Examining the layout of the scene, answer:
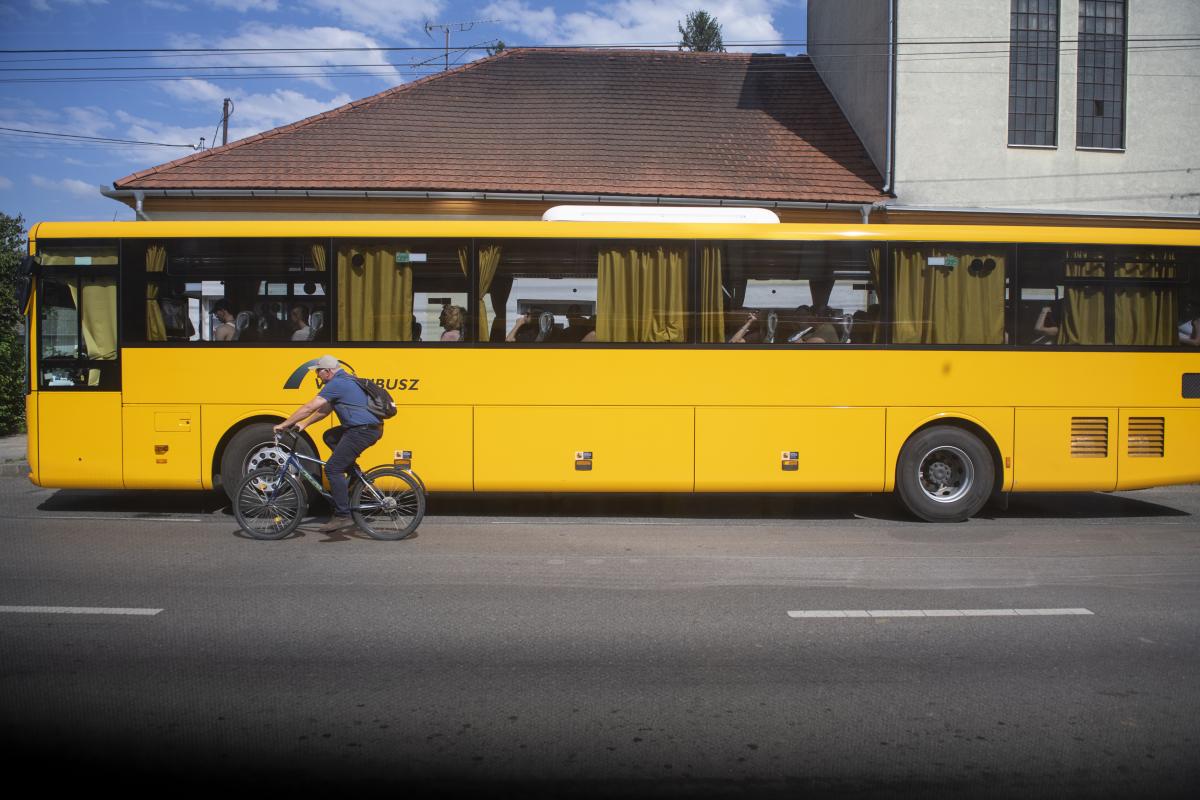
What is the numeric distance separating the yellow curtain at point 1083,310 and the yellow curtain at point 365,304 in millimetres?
6882

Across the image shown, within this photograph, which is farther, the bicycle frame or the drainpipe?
the drainpipe

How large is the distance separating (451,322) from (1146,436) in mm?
7378

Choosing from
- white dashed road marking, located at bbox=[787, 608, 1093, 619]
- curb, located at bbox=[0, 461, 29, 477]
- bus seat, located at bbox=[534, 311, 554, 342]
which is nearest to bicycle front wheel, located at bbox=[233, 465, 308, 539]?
bus seat, located at bbox=[534, 311, 554, 342]

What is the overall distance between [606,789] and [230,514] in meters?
7.64

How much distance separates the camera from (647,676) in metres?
5.04

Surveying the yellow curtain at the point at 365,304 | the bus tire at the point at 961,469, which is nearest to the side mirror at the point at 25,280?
the yellow curtain at the point at 365,304

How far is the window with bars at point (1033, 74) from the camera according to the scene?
1961 centimetres

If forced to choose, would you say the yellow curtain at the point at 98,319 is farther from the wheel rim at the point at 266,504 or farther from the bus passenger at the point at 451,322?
the bus passenger at the point at 451,322

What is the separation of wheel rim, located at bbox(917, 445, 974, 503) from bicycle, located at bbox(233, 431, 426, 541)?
5.26 meters

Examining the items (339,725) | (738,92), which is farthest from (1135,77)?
(339,725)

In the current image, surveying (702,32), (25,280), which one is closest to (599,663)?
(25,280)

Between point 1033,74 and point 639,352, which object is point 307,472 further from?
point 1033,74

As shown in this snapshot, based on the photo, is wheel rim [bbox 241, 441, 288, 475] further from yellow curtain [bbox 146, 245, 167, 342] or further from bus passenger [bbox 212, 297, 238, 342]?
yellow curtain [bbox 146, 245, 167, 342]

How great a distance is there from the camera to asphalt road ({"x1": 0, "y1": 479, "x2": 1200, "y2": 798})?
390 centimetres
